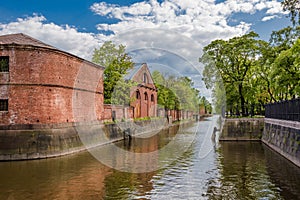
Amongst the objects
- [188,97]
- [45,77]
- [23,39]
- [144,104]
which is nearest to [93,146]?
[45,77]

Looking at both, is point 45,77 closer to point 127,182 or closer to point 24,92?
point 24,92

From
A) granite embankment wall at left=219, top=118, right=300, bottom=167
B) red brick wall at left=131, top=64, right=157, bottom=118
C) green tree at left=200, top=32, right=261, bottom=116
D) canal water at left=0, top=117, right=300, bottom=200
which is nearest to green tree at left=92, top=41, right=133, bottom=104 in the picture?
red brick wall at left=131, top=64, right=157, bottom=118

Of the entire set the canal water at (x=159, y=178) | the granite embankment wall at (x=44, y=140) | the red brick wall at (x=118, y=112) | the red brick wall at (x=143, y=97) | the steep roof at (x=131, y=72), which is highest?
the steep roof at (x=131, y=72)

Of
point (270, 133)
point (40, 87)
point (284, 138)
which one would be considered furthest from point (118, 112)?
point (284, 138)

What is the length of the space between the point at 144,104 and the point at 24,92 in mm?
27757

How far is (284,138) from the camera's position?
17.8m

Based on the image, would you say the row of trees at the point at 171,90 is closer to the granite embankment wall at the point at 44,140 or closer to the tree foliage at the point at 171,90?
the tree foliage at the point at 171,90

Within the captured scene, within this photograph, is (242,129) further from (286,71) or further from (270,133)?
(286,71)

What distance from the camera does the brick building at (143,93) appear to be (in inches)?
1585

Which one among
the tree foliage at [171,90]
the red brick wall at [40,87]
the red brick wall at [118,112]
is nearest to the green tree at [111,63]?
the red brick wall at [118,112]

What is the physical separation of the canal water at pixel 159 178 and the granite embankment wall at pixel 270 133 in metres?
0.72

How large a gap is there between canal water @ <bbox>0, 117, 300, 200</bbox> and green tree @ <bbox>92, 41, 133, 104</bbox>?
644 inches

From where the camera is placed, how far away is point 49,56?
64.6 feet

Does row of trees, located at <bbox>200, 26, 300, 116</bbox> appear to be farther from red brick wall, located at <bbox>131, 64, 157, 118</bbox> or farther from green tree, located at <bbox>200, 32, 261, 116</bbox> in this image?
red brick wall, located at <bbox>131, 64, 157, 118</bbox>
